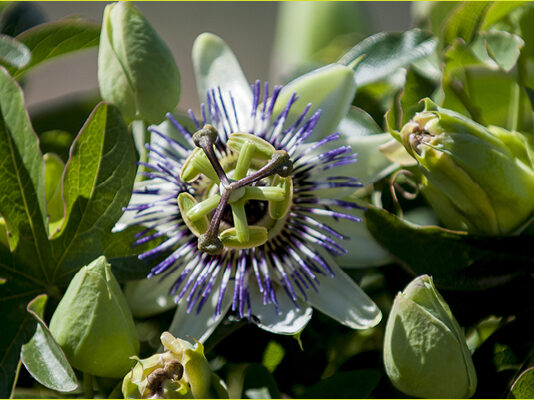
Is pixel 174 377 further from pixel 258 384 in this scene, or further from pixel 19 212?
pixel 19 212

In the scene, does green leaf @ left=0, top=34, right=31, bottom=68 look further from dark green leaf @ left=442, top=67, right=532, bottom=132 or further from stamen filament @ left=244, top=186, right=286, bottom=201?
dark green leaf @ left=442, top=67, right=532, bottom=132

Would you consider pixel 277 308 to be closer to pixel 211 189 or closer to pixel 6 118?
pixel 211 189

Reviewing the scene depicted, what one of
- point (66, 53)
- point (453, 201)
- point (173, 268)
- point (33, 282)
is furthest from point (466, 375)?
point (66, 53)

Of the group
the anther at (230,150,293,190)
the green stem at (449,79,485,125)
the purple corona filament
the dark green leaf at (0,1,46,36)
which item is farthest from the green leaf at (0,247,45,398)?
the green stem at (449,79,485,125)

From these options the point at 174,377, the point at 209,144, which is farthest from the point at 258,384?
the point at 209,144

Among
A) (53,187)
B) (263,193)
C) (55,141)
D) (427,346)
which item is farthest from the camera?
(55,141)

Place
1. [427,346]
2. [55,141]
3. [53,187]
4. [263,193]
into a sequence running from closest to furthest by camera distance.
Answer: [427,346] < [263,193] < [53,187] < [55,141]
